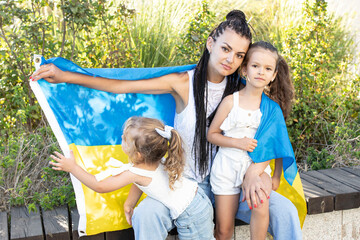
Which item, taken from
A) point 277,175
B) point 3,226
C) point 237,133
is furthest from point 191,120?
A: point 3,226

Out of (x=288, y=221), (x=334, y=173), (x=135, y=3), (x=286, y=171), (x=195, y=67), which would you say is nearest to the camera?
(x=288, y=221)

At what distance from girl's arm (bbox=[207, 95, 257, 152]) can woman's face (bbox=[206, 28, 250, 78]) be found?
0.18 meters

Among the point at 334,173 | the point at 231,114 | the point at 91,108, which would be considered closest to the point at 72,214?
the point at 91,108

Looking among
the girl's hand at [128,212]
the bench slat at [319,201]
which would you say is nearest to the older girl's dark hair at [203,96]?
the girl's hand at [128,212]

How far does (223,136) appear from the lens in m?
2.84

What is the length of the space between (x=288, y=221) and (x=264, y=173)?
316mm

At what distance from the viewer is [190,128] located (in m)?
3.01

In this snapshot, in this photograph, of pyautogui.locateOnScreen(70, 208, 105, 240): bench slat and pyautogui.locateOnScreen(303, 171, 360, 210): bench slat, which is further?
pyautogui.locateOnScreen(303, 171, 360, 210): bench slat

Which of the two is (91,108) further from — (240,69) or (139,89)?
A: (240,69)

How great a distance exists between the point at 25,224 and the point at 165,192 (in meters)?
0.81

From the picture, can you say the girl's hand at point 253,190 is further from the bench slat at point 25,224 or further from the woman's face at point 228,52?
the bench slat at point 25,224

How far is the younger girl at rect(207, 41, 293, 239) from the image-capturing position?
2803 millimetres

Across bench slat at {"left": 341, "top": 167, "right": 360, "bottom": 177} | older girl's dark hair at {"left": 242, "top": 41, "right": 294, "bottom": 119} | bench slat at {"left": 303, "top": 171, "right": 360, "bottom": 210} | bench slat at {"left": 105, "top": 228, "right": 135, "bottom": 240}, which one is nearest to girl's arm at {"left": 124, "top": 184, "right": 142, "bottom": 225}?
bench slat at {"left": 105, "top": 228, "right": 135, "bottom": 240}

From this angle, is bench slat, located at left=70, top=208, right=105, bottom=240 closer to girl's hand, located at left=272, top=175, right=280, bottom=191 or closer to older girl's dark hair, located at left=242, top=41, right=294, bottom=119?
girl's hand, located at left=272, top=175, right=280, bottom=191
